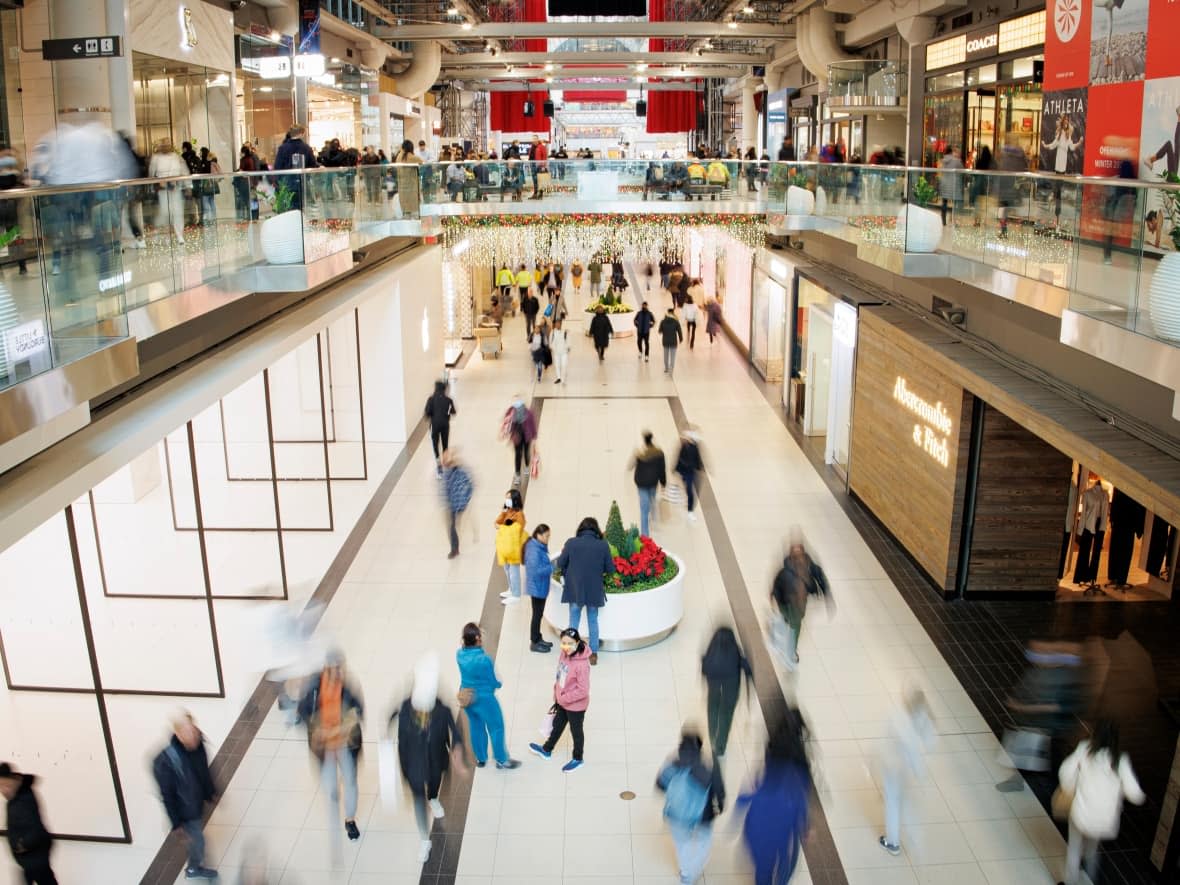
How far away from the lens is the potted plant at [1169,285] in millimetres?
5855

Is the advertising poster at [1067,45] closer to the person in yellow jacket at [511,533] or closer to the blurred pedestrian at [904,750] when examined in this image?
the person in yellow jacket at [511,533]

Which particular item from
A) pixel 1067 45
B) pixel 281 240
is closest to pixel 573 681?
pixel 281 240

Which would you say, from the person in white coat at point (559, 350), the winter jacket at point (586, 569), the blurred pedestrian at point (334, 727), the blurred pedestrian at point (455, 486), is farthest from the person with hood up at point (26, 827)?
the person in white coat at point (559, 350)

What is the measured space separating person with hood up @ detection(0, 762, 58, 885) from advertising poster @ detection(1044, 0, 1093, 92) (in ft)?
42.2

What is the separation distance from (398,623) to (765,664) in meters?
3.51

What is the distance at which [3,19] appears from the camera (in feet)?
45.5

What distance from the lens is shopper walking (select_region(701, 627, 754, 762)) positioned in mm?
7512

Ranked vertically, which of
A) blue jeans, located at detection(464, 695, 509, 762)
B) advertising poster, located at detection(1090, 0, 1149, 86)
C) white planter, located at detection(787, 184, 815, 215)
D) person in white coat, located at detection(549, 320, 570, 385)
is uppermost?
advertising poster, located at detection(1090, 0, 1149, 86)

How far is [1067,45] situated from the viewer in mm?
13461

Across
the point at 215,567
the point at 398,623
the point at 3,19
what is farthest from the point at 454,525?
the point at 3,19

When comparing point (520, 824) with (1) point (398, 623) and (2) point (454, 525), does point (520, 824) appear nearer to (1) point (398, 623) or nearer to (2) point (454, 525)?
(1) point (398, 623)

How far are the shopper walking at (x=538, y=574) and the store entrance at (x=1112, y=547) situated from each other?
5226 millimetres

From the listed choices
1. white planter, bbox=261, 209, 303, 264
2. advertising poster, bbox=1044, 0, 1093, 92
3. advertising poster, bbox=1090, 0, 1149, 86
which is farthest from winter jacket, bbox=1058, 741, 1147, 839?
advertising poster, bbox=1044, 0, 1093, 92

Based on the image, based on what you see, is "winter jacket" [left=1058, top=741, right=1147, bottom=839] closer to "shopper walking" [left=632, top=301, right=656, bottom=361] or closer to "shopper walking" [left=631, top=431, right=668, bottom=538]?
"shopper walking" [left=631, top=431, right=668, bottom=538]
